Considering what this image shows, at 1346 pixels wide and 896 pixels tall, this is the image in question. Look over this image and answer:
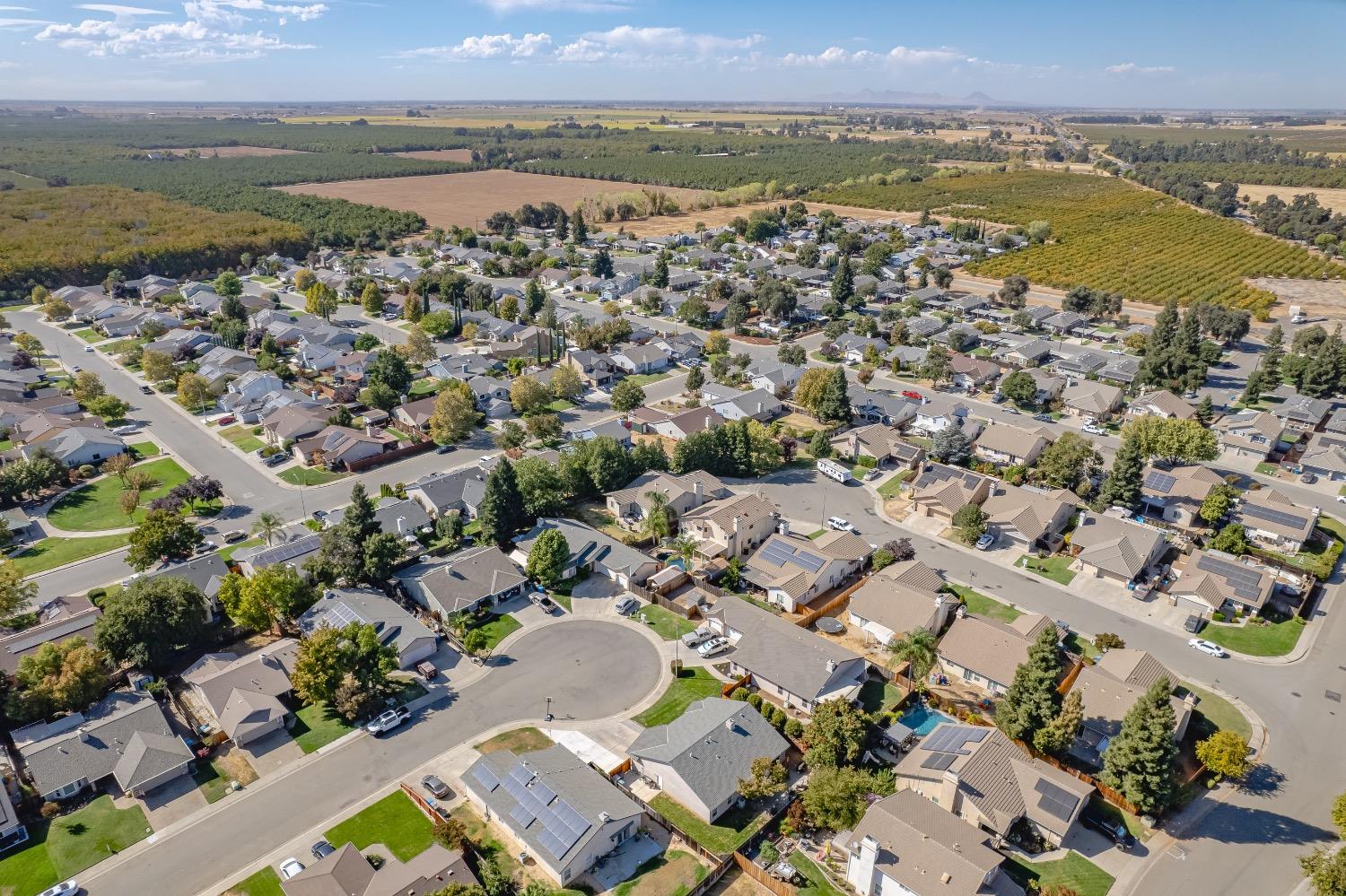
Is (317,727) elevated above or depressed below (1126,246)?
below

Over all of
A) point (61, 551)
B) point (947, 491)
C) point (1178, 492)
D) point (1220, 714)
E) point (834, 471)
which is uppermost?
point (1178, 492)

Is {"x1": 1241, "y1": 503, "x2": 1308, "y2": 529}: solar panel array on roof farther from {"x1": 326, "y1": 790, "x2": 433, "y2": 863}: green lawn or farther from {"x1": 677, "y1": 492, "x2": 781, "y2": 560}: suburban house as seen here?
{"x1": 326, "y1": 790, "x2": 433, "y2": 863}: green lawn

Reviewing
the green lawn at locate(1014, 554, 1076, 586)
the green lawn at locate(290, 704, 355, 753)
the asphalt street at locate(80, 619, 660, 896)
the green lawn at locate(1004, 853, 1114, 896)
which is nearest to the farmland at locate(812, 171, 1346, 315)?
the green lawn at locate(1014, 554, 1076, 586)

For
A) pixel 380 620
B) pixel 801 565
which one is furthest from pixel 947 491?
pixel 380 620

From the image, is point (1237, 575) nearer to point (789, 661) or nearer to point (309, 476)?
point (789, 661)

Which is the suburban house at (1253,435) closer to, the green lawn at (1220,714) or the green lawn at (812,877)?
the green lawn at (1220,714)

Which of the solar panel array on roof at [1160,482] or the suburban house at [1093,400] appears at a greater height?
the suburban house at [1093,400]

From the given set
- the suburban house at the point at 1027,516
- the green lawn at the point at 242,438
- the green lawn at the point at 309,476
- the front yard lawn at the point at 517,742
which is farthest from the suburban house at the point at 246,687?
the suburban house at the point at 1027,516
